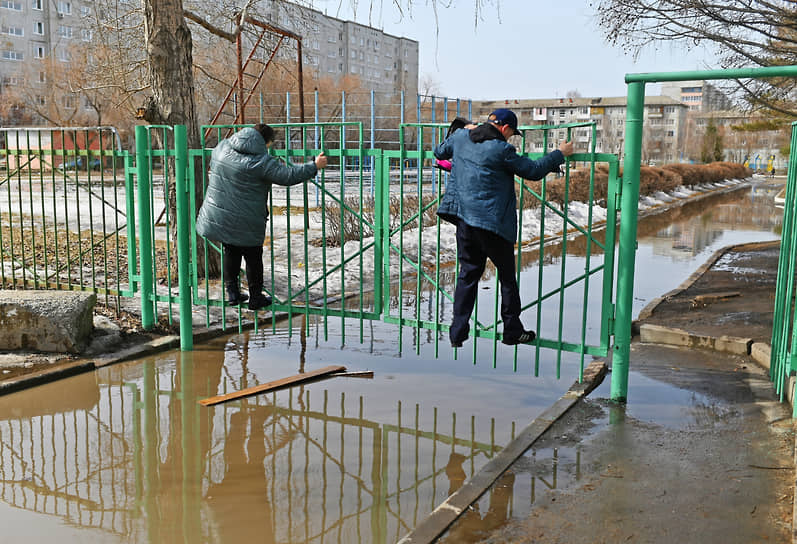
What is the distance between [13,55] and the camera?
184ft

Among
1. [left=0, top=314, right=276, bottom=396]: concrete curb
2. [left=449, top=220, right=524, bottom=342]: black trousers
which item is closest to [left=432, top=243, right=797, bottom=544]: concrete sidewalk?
[left=449, top=220, right=524, bottom=342]: black trousers

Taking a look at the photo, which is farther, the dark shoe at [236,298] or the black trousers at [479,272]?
the dark shoe at [236,298]

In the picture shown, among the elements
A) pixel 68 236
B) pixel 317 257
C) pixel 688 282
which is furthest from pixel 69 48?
pixel 688 282

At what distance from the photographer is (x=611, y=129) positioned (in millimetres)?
68125

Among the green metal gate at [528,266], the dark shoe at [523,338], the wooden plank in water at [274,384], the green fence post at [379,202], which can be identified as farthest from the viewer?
the green fence post at [379,202]

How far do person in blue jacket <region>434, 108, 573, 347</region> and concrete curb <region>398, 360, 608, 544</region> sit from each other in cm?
59

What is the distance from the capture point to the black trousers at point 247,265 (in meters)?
6.19

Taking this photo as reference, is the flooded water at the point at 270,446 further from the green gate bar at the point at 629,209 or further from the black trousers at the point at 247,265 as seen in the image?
the black trousers at the point at 247,265

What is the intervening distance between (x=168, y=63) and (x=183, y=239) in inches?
88.6

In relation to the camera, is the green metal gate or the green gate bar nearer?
the green gate bar

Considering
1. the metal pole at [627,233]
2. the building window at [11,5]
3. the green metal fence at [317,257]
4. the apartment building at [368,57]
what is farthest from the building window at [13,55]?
the metal pole at [627,233]

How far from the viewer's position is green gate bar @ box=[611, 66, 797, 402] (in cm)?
478

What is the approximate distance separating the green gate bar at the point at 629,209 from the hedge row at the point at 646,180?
1546 mm

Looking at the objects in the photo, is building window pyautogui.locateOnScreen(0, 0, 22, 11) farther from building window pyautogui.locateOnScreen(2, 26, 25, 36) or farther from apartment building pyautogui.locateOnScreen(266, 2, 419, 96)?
apartment building pyautogui.locateOnScreen(266, 2, 419, 96)
